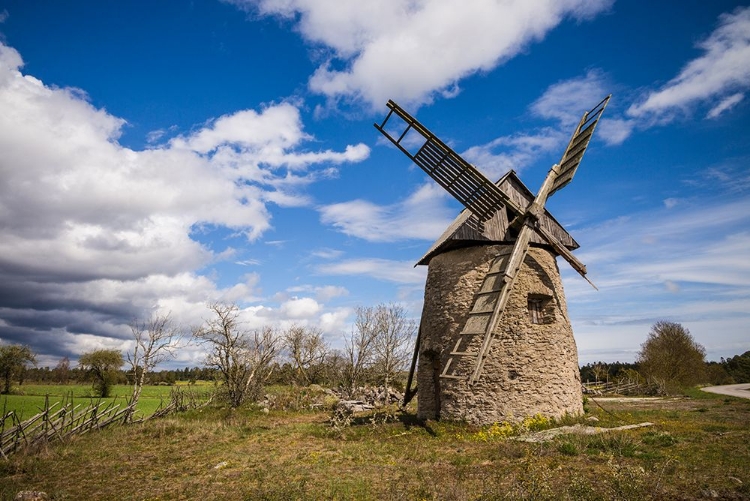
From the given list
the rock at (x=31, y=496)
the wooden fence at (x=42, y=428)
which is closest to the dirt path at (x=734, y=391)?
the rock at (x=31, y=496)

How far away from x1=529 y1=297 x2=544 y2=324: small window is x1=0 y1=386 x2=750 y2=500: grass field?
362 cm

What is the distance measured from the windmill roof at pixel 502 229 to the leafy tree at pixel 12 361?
37.8 meters

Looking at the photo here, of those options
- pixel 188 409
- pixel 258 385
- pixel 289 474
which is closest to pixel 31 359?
pixel 188 409

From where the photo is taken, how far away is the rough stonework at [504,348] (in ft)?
37.7

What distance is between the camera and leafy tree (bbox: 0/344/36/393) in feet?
103

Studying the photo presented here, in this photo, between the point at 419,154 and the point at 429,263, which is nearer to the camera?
the point at 419,154

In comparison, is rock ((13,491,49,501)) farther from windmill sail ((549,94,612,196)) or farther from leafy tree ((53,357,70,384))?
leafy tree ((53,357,70,384))

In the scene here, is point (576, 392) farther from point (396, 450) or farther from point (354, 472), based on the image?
point (354, 472)

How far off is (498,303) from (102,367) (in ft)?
127

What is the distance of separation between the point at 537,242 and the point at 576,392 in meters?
5.16

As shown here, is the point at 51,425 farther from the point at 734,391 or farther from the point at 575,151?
the point at 734,391

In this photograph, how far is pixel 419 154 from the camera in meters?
12.5

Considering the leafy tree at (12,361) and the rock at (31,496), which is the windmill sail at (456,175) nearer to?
the rock at (31,496)

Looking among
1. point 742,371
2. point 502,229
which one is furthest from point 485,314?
point 742,371
